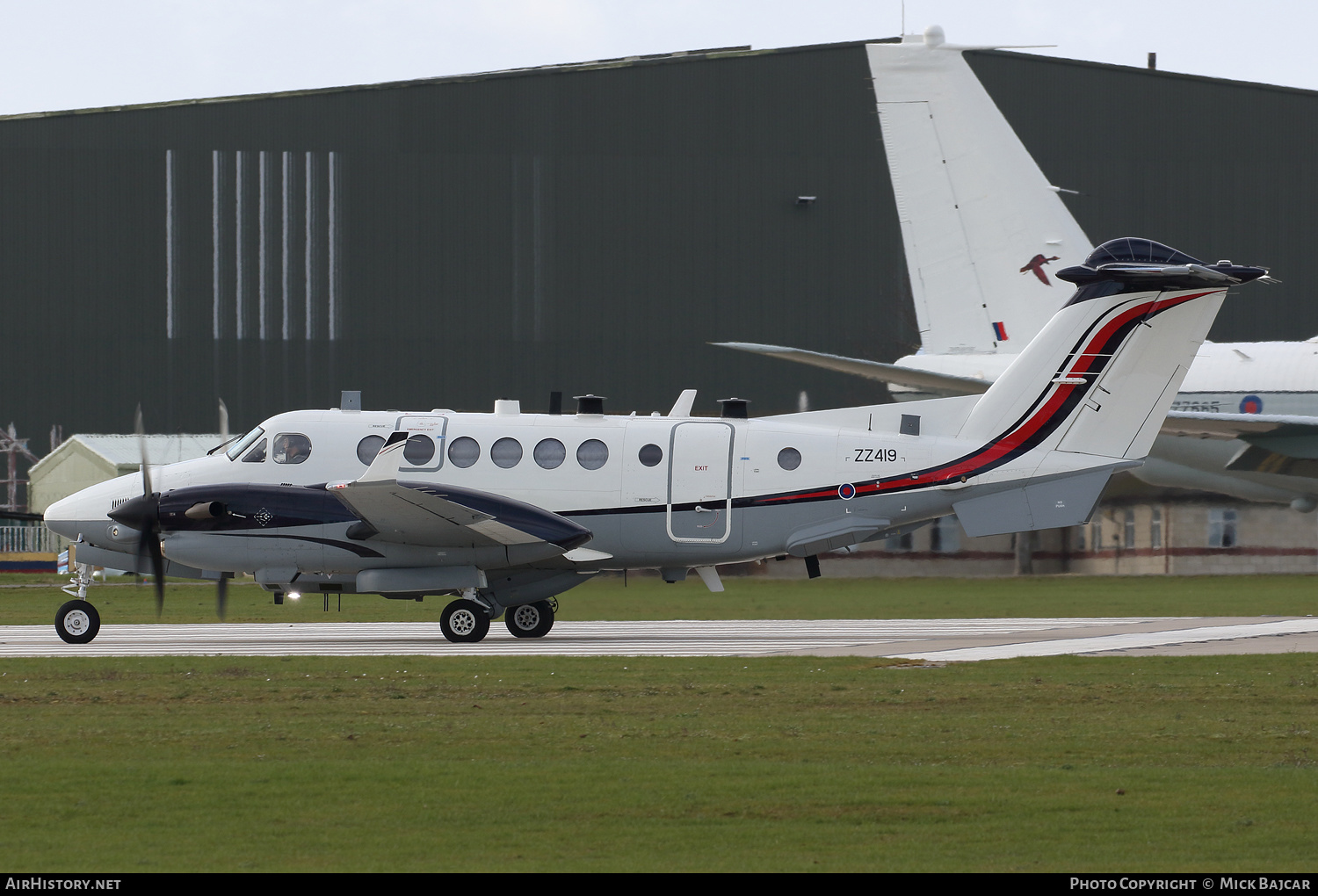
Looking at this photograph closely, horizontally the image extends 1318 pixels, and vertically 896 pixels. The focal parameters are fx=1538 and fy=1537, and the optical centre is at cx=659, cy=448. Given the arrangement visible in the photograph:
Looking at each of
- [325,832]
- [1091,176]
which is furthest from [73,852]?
[1091,176]

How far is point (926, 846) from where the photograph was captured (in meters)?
8.76

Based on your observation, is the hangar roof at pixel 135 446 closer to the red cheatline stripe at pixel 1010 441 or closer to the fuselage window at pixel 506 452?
the fuselage window at pixel 506 452

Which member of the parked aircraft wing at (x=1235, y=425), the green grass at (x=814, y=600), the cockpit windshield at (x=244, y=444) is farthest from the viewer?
the green grass at (x=814, y=600)

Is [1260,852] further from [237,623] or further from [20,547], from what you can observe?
[20,547]

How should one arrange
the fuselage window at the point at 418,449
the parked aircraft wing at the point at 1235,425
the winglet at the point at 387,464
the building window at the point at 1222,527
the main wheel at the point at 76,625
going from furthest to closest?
1. the building window at the point at 1222,527
2. the parked aircraft wing at the point at 1235,425
3. the fuselage window at the point at 418,449
4. the main wheel at the point at 76,625
5. the winglet at the point at 387,464

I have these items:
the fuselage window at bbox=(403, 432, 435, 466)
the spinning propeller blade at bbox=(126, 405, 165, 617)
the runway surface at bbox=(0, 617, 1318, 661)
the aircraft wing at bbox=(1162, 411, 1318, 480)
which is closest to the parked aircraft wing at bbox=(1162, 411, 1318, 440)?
the aircraft wing at bbox=(1162, 411, 1318, 480)

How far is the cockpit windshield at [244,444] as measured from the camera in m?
23.8

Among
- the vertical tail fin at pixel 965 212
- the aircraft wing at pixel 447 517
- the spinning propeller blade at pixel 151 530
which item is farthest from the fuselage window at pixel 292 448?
the vertical tail fin at pixel 965 212

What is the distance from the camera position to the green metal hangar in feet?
171

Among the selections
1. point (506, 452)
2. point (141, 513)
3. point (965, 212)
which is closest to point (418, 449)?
point (506, 452)

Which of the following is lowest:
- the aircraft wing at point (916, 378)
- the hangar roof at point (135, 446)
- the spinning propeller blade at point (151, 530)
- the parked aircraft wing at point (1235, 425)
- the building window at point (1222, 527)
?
the building window at point (1222, 527)

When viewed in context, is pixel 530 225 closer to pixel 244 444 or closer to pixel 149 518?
pixel 244 444

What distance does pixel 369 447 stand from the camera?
2342 cm

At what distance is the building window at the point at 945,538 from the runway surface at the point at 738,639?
11.5m
